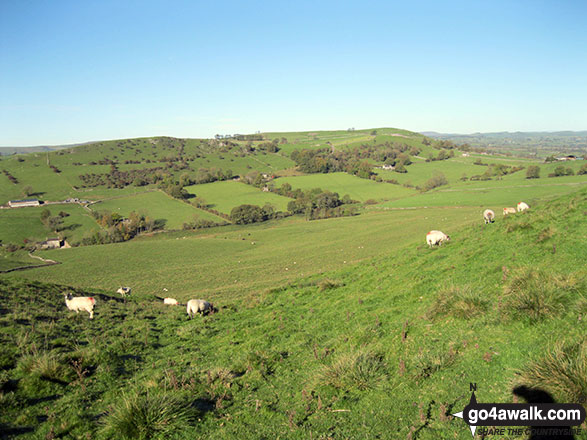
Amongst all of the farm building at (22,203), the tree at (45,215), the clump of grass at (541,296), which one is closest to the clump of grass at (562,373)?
the clump of grass at (541,296)

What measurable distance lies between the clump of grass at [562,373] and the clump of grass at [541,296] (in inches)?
75.6

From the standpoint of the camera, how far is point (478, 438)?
6.02 m

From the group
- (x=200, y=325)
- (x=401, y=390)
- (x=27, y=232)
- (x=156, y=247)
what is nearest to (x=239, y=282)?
(x=200, y=325)

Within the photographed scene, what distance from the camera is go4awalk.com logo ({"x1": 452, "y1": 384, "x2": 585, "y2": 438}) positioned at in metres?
5.57

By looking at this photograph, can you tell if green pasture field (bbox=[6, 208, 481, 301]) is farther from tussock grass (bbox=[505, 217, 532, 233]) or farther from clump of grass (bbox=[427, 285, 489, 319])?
clump of grass (bbox=[427, 285, 489, 319])

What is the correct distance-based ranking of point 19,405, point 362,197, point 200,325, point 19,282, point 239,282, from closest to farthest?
1. point 19,405
2. point 200,325
3. point 19,282
4. point 239,282
5. point 362,197

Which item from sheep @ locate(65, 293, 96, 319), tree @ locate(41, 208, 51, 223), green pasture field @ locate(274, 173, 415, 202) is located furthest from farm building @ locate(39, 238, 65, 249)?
green pasture field @ locate(274, 173, 415, 202)

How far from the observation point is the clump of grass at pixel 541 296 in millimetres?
8617

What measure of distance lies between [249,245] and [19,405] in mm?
58513

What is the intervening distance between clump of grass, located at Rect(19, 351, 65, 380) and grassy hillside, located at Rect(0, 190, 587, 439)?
0.04 meters

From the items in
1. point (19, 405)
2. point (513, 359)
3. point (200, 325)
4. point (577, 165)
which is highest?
point (577, 165)

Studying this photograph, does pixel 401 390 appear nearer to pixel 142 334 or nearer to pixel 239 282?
pixel 142 334

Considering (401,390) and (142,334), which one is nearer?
(401,390)

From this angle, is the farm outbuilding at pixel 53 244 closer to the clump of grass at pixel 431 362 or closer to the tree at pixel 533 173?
the clump of grass at pixel 431 362
